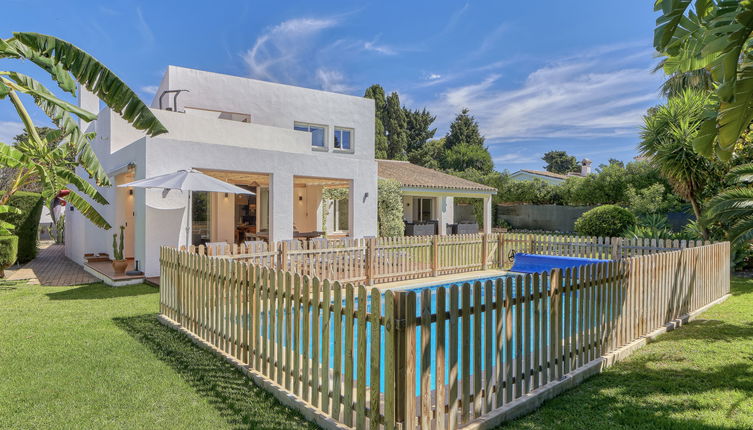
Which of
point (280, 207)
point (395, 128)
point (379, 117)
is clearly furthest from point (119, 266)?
point (395, 128)

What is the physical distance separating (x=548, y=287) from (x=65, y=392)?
5.92 m

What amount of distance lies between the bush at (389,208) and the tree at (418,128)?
43.0 m

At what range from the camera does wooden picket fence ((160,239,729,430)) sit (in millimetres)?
3844

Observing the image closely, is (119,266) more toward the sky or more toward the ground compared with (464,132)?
more toward the ground

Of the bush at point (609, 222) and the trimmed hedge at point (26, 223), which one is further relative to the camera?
the bush at point (609, 222)


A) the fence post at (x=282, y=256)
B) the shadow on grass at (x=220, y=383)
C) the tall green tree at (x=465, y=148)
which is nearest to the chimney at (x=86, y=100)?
the fence post at (x=282, y=256)

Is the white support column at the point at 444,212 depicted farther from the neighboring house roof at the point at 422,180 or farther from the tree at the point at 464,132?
the tree at the point at 464,132

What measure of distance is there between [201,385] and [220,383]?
223mm

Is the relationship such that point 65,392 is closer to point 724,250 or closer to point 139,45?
point 724,250

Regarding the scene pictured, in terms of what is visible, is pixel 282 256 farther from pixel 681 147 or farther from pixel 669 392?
pixel 681 147

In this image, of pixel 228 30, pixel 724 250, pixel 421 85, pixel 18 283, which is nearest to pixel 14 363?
pixel 18 283

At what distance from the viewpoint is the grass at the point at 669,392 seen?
439cm

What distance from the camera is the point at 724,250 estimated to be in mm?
10398

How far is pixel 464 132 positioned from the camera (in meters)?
66.9
